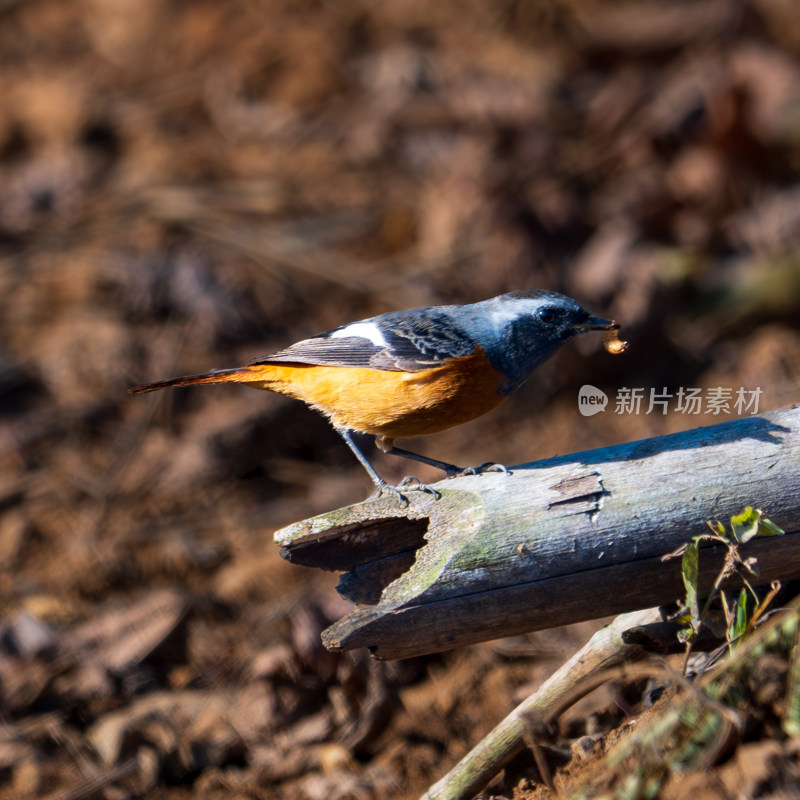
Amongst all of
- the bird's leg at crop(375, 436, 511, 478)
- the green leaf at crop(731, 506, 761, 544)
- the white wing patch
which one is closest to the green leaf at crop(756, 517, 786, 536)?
the green leaf at crop(731, 506, 761, 544)

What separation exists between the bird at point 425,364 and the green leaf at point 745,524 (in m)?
1.20

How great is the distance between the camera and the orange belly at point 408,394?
4.14 meters

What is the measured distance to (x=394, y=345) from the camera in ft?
14.2

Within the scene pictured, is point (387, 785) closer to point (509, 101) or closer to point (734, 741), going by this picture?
point (734, 741)

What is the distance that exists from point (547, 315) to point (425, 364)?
2.01 ft

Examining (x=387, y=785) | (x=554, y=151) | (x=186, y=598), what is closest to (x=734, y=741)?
(x=387, y=785)

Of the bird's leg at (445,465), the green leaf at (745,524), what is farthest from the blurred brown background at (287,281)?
the green leaf at (745,524)

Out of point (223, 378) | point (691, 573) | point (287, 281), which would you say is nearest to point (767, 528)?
point (691, 573)

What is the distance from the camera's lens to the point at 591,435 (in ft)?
22.0

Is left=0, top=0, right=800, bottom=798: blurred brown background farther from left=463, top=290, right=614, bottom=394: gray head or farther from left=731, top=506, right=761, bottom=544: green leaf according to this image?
left=731, top=506, right=761, bottom=544: green leaf

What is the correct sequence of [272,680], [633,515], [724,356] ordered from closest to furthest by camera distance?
[633,515], [272,680], [724,356]

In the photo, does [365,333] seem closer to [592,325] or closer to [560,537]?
[592,325]

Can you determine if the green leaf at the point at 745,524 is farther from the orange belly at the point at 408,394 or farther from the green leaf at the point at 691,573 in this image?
the orange belly at the point at 408,394

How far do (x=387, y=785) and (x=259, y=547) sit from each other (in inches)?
87.9
